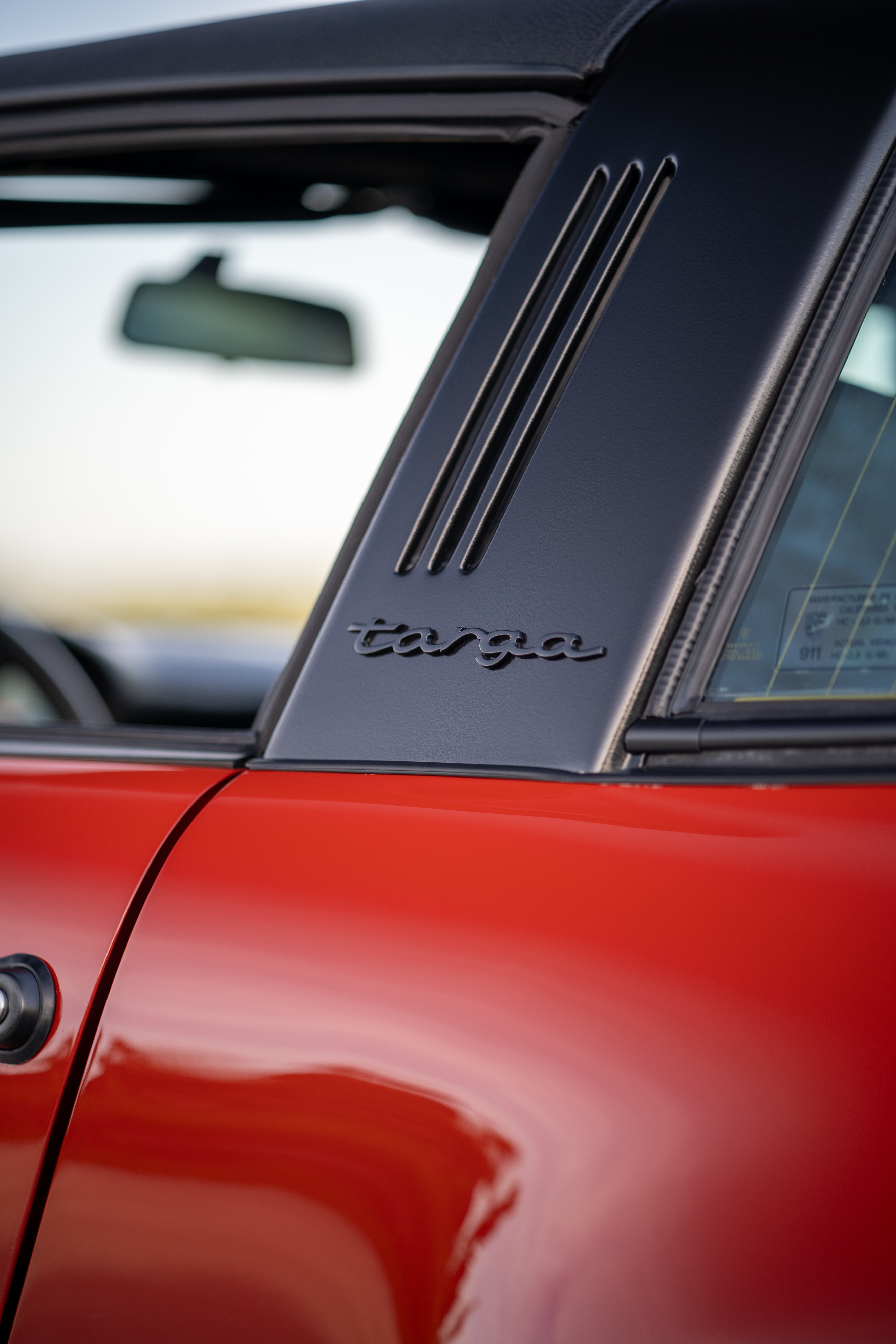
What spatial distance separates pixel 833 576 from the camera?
881 millimetres

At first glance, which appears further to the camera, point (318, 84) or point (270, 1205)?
point (318, 84)

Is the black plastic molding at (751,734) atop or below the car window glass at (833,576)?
below

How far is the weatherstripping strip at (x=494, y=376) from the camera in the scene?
3.49 feet

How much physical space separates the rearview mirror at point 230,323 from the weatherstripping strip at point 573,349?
62.3 inches

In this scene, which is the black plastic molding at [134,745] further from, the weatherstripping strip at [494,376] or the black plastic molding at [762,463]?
the black plastic molding at [762,463]

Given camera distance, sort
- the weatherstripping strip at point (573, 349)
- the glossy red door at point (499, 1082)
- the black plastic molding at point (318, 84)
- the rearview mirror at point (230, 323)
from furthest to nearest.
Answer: the rearview mirror at point (230, 323), the black plastic molding at point (318, 84), the weatherstripping strip at point (573, 349), the glossy red door at point (499, 1082)

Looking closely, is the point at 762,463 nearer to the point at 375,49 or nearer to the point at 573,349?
the point at 573,349

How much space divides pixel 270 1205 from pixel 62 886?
332mm

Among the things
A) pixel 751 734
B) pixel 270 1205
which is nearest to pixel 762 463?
pixel 751 734

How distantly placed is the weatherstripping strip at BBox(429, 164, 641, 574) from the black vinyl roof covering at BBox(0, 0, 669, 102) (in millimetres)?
158

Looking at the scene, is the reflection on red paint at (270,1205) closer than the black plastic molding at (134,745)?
Yes

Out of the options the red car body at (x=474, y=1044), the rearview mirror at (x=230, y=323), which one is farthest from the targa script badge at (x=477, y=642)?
Answer: the rearview mirror at (x=230, y=323)

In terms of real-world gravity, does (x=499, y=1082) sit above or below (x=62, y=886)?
below

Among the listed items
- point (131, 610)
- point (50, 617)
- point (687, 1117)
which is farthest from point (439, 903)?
point (131, 610)
